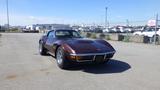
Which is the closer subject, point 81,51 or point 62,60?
point 81,51

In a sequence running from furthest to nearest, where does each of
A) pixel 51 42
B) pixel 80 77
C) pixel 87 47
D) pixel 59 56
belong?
pixel 51 42, pixel 59 56, pixel 87 47, pixel 80 77

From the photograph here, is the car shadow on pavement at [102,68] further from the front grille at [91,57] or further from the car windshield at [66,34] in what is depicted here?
the car windshield at [66,34]

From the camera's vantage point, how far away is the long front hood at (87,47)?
7.78 m

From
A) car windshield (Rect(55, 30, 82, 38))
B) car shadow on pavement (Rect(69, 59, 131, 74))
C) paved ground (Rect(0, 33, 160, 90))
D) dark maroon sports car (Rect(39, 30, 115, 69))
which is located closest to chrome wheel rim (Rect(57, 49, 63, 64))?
dark maroon sports car (Rect(39, 30, 115, 69))

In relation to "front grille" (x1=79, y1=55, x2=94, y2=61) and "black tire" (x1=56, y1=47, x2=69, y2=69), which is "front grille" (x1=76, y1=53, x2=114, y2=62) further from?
"black tire" (x1=56, y1=47, x2=69, y2=69)

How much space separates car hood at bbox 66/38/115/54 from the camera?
25.6ft

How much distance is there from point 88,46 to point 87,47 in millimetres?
105

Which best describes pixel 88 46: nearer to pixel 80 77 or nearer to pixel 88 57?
pixel 88 57

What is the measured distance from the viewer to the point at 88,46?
806cm

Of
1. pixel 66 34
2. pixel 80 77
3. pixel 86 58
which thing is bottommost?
pixel 80 77

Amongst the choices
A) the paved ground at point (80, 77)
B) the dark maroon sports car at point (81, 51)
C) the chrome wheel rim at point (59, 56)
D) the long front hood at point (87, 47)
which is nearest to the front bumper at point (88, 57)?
the dark maroon sports car at point (81, 51)

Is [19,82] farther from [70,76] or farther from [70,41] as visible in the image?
[70,41]

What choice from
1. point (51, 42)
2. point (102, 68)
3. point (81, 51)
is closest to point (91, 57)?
point (81, 51)

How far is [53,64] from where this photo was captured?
360 inches
